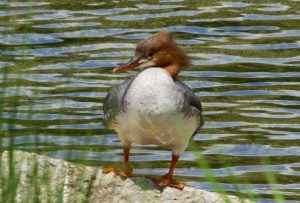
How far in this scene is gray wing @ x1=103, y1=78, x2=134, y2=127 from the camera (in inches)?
308

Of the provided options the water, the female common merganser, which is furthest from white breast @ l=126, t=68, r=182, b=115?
the water

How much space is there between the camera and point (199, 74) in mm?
12711

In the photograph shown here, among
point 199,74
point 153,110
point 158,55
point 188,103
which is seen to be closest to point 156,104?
point 153,110

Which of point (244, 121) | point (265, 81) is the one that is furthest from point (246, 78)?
point (244, 121)

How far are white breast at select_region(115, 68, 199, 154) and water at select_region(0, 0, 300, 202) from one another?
2.83 ft

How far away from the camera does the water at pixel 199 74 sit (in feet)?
33.2

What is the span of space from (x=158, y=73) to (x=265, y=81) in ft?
15.8

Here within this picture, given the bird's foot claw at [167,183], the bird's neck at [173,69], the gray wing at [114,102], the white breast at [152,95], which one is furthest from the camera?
the bird's neck at [173,69]

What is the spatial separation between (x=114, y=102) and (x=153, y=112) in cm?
45

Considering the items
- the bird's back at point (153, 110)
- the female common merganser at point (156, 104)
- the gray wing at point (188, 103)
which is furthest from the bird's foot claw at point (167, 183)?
the gray wing at point (188, 103)

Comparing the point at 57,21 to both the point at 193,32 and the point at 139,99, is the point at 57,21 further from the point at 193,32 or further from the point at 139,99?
the point at 139,99

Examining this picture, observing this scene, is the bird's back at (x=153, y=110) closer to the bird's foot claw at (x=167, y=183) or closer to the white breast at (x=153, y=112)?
the white breast at (x=153, y=112)

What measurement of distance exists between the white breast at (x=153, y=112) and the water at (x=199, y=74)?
862 mm

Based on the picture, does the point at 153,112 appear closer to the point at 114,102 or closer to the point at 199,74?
the point at 114,102
